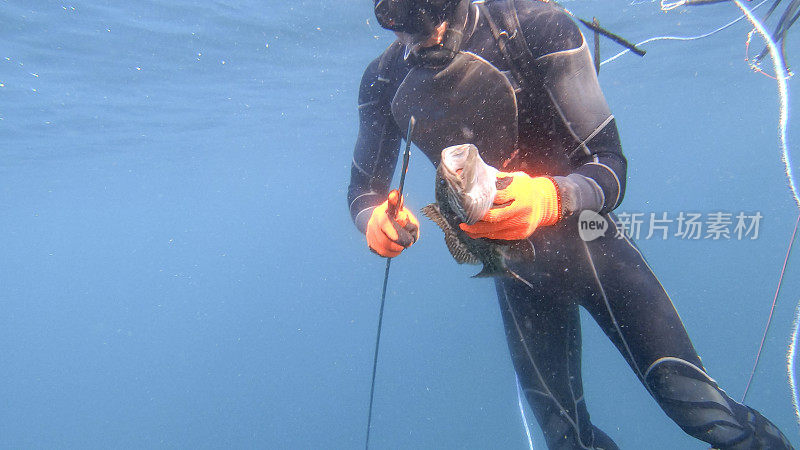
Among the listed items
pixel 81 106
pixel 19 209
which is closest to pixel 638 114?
pixel 81 106

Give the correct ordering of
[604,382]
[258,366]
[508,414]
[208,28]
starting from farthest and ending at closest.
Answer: [258,366]
[604,382]
[508,414]
[208,28]

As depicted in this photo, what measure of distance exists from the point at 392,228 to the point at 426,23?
1043 millimetres

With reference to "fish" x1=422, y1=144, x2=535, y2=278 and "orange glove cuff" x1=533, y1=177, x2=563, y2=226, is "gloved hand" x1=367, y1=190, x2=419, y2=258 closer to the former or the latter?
"fish" x1=422, y1=144, x2=535, y2=278

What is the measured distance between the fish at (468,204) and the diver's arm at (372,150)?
0.97 m

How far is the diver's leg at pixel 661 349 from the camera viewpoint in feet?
7.84

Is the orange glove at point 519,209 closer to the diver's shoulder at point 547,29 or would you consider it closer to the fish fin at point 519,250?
the fish fin at point 519,250

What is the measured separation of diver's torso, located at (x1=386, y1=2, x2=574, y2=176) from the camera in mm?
2480

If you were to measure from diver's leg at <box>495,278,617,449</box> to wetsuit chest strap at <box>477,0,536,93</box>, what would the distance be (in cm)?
136

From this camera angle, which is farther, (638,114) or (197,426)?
(638,114)

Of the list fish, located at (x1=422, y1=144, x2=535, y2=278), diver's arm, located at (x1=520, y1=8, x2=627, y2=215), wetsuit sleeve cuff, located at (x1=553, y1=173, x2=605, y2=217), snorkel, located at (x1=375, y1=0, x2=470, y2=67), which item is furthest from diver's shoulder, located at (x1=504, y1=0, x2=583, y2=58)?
fish, located at (x1=422, y1=144, x2=535, y2=278)

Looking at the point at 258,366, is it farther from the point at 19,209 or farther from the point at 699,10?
the point at 699,10

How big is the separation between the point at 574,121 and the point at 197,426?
71.2 feet

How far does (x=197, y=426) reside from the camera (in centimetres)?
1962

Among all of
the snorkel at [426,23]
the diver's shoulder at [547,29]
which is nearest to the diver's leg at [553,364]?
the diver's shoulder at [547,29]
